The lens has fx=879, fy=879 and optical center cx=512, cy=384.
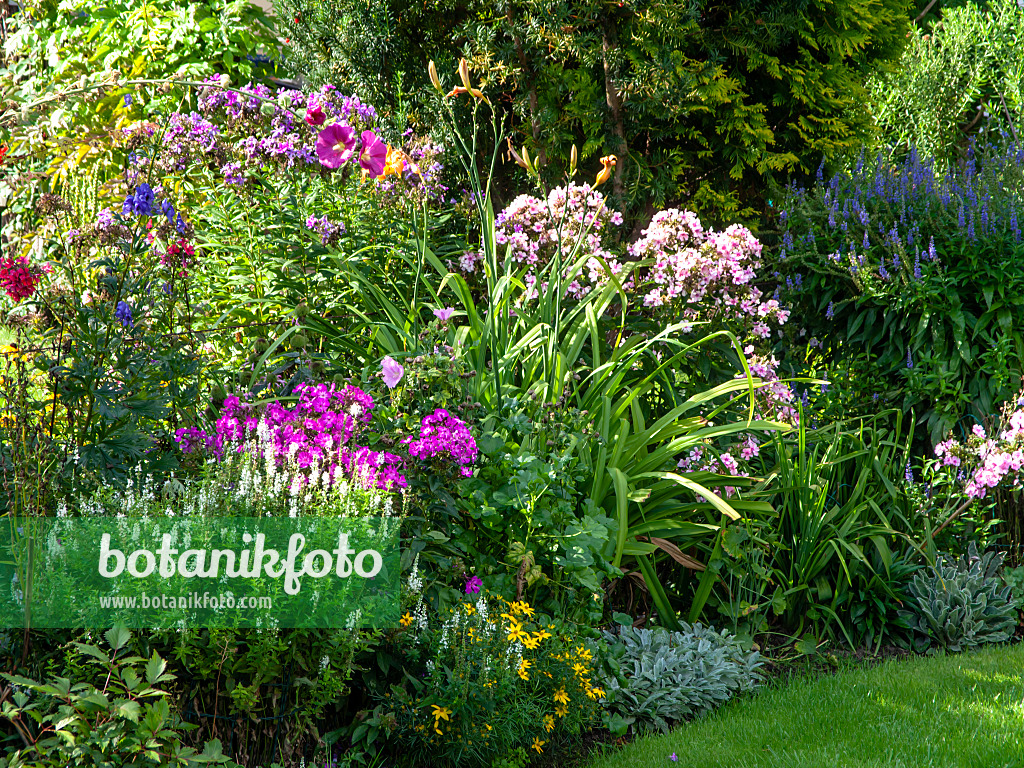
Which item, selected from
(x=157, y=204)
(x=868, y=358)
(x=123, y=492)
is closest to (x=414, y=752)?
(x=123, y=492)

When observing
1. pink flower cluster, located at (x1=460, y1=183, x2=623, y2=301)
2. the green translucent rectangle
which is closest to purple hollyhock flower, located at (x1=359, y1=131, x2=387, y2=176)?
pink flower cluster, located at (x1=460, y1=183, x2=623, y2=301)

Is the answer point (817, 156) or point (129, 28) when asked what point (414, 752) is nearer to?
point (817, 156)

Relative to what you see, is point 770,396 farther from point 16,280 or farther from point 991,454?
point 16,280

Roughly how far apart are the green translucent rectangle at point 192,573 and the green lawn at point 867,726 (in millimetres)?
935

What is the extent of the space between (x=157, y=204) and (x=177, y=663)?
158cm

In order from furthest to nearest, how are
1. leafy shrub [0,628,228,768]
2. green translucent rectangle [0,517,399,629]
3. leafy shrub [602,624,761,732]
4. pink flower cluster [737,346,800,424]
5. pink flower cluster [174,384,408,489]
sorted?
Result: pink flower cluster [737,346,800,424] → leafy shrub [602,624,761,732] → pink flower cluster [174,384,408,489] → green translucent rectangle [0,517,399,629] → leafy shrub [0,628,228,768]

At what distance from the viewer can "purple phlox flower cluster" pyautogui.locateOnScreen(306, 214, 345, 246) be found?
12.4ft

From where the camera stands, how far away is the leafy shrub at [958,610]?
11.2 ft

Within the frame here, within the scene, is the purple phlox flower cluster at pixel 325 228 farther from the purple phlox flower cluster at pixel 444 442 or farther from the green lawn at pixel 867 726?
the green lawn at pixel 867 726

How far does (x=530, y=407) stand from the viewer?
117 inches

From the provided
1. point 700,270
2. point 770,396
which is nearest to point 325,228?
point 700,270

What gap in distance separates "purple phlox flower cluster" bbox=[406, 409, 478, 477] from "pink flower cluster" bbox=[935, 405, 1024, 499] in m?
2.29

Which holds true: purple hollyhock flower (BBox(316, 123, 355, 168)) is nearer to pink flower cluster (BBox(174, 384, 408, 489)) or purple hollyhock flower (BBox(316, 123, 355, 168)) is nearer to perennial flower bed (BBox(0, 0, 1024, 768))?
perennial flower bed (BBox(0, 0, 1024, 768))

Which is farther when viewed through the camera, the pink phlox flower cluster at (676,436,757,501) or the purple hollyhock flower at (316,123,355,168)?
the pink phlox flower cluster at (676,436,757,501)
